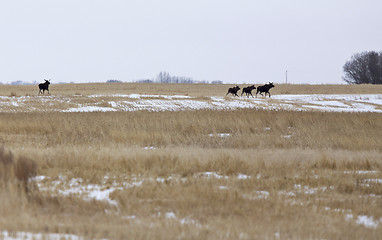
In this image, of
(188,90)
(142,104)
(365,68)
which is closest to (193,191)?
(142,104)

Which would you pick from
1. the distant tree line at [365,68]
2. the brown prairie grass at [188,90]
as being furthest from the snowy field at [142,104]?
the distant tree line at [365,68]

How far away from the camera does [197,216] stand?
25.2 ft

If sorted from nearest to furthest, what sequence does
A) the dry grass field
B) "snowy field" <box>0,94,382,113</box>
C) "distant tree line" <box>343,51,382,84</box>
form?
the dry grass field
"snowy field" <box>0,94,382,113</box>
"distant tree line" <box>343,51,382,84</box>

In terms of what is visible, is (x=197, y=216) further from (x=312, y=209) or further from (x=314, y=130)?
(x=314, y=130)

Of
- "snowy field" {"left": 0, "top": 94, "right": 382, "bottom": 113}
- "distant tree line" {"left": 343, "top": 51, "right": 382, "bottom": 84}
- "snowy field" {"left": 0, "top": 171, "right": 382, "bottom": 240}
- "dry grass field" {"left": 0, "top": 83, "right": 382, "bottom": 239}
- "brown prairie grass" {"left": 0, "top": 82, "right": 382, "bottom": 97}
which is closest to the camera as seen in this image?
"dry grass field" {"left": 0, "top": 83, "right": 382, "bottom": 239}

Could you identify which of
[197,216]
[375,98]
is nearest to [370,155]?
[197,216]

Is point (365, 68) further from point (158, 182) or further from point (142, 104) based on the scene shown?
point (158, 182)

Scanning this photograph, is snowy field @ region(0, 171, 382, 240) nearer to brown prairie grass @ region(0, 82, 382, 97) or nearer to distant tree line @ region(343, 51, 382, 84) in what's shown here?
brown prairie grass @ region(0, 82, 382, 97)

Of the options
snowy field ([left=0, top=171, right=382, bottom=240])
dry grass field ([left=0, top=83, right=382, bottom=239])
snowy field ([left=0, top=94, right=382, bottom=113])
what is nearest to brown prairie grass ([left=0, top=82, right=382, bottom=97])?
snowy field ([left=0, top=94, right=382, bottom=113])

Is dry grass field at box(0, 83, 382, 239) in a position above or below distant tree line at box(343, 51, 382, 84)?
below

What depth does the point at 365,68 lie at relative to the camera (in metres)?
106

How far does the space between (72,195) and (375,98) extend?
4257 centimetres

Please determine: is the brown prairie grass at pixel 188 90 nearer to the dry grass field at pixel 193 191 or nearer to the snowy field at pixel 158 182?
the dry grass field at pixel 193 191

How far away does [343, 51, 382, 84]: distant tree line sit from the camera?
10362cm
